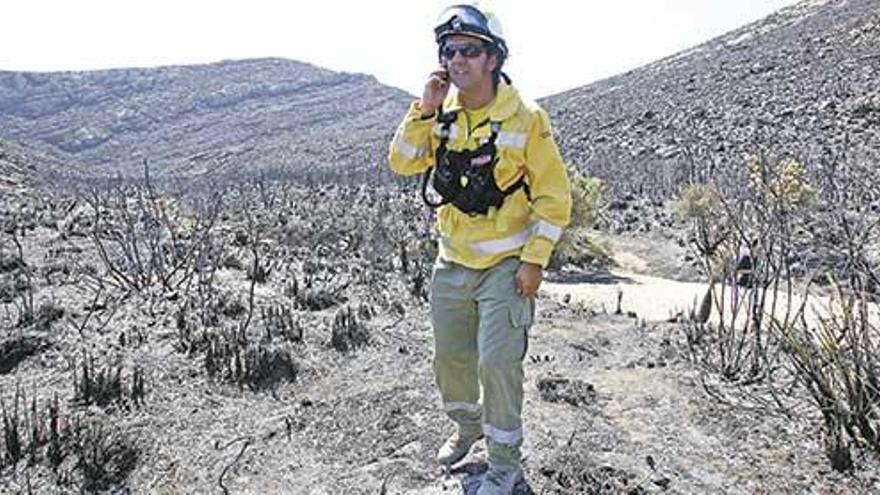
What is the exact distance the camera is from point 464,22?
9.92ft

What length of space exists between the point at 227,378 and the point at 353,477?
159 centimetres

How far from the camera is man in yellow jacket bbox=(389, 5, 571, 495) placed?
3051 millimetres

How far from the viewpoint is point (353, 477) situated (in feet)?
11.8

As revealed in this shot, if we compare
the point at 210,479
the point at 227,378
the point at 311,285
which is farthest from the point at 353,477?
the point at 311,285

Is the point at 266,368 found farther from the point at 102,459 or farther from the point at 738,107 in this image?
the point at 738,107

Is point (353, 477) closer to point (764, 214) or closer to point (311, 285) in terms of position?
point (764, 214)

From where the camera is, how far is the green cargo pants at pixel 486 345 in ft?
10.0

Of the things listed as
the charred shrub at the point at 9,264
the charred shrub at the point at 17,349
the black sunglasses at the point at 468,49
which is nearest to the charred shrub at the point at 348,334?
the charred shrub at the point at 17,349

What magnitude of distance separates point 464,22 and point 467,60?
13 centimetres

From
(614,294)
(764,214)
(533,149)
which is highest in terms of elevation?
(533,149)

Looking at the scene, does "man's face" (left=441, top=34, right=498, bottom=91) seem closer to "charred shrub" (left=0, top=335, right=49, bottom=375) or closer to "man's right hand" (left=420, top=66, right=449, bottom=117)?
"man's right hand" (left=420, top=66, right=449, bottom=117)

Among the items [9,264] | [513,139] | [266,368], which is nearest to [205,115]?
[9,264]

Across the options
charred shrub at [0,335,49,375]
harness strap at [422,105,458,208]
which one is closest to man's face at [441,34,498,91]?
harness strap at [422,105,458,208]

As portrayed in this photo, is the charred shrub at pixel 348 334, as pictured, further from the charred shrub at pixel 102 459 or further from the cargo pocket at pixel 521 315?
the cargo pocket at pixel 521 315
